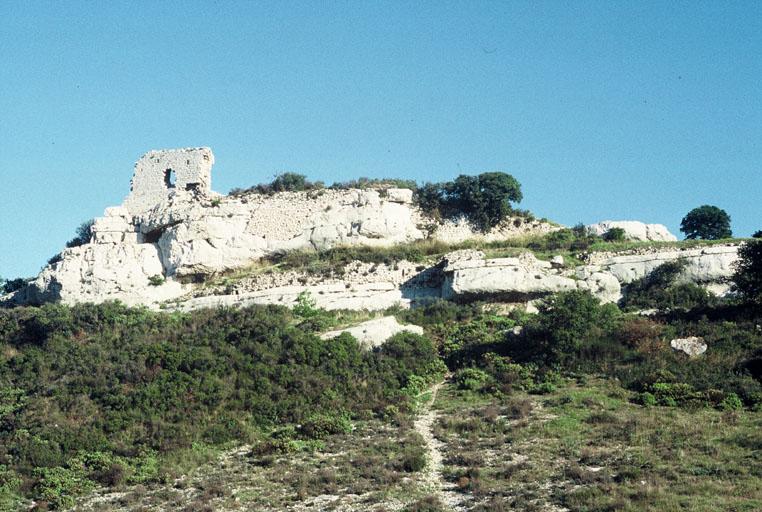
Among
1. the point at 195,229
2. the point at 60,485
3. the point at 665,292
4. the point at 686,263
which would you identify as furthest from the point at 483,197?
the point at 60,485

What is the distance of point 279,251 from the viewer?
1683 inches

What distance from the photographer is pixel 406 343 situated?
107ft

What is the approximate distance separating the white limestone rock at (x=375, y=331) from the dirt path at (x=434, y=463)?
3.36m

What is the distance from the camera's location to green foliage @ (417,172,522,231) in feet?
145

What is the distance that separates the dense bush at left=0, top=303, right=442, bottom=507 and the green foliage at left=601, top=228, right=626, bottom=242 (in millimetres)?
12904

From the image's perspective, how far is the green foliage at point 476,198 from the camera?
44.2m

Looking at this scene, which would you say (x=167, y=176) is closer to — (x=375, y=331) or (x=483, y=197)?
(x=483, y=197)

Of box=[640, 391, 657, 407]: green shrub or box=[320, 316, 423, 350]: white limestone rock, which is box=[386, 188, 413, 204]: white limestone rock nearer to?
box=[320, 316, 423, 350]: white limestone rock

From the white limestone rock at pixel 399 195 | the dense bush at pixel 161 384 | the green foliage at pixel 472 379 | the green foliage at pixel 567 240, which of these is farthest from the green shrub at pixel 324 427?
the white limestone rock at pixel 399 195

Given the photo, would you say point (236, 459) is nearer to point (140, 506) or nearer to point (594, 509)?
point (140, 506)

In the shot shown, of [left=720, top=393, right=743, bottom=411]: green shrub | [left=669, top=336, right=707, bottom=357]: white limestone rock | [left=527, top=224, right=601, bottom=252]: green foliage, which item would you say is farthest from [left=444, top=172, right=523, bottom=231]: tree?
[left=720, top=393, right=743, bottom=411]: green shrub

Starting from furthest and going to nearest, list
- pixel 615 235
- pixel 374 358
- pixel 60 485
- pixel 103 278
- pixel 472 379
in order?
pixel 615 235
pixel 103 278
pixel 374 358
pixel 472 379
pixel 60 485

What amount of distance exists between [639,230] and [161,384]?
22107 millimetres

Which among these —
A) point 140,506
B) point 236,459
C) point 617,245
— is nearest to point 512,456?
point 236,459
